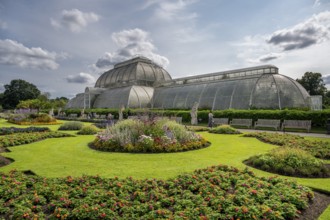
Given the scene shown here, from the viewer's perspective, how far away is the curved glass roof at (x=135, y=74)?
2287 inches

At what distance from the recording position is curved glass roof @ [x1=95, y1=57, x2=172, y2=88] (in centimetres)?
5809

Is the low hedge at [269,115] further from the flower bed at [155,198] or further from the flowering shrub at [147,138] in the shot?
the flower bed at [155,198]

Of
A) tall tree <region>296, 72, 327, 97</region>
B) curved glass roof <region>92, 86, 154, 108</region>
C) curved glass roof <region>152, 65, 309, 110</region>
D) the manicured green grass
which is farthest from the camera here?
tall tree <region>296, 72, 327, 97</region>

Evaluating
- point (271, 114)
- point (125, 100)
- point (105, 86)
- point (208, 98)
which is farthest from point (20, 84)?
point (271, 114)

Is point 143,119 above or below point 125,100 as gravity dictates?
below

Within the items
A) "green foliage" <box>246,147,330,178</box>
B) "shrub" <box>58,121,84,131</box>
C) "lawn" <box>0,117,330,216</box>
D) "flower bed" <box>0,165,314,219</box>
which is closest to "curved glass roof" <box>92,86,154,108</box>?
"shrub" <box>58,121,84,131</box>

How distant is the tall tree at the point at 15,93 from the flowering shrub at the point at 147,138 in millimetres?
100003

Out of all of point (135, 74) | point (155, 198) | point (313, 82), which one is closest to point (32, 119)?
point (135, 74)

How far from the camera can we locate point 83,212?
462 centimetres

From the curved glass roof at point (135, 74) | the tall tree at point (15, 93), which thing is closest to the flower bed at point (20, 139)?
the curved glass roof at point (135, 74)

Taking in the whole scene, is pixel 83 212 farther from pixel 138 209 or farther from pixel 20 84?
pixel 20 84

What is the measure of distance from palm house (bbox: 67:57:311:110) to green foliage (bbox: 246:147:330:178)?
24050 millimetres

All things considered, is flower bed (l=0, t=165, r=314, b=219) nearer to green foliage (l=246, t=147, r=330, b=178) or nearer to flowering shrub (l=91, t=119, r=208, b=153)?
green foliage (l=246, t=147, r=330, b=178)

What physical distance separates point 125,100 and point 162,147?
39.4 metres
